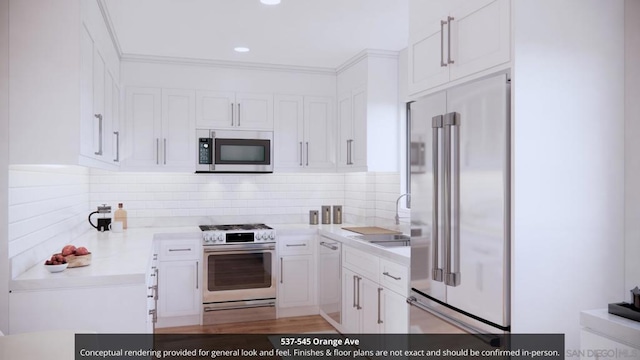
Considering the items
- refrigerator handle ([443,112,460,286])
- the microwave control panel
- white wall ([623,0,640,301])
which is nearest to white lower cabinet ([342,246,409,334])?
refrigerator handle ([443,112,460,286])

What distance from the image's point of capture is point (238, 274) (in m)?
4.62

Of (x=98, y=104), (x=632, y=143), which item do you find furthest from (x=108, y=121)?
(x=632, y=143)

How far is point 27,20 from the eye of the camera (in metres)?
2.41

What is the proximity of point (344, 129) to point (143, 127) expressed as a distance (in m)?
1.95

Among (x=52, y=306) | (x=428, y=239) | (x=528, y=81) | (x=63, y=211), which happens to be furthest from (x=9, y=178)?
(x=528, y=81)

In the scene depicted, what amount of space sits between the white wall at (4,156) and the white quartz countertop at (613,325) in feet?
8.48

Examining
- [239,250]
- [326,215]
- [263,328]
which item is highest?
[326,215]

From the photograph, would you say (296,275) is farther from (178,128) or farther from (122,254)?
(122,254)

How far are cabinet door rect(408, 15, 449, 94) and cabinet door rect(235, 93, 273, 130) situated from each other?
2.35 metres

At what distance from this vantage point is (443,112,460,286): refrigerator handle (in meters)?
2.38

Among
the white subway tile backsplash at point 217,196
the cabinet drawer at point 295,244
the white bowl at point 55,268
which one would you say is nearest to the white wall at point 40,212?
the white subway tile backsplash at point 217,196

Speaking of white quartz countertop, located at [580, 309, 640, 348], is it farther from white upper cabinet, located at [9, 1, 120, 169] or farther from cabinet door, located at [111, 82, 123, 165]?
cabinet door, located at [111, 82, 123, 165]

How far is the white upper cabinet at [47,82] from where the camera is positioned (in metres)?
2.40

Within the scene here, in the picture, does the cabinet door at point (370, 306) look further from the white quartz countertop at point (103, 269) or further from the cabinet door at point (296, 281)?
the white quartz countertop at point (103, 269)
